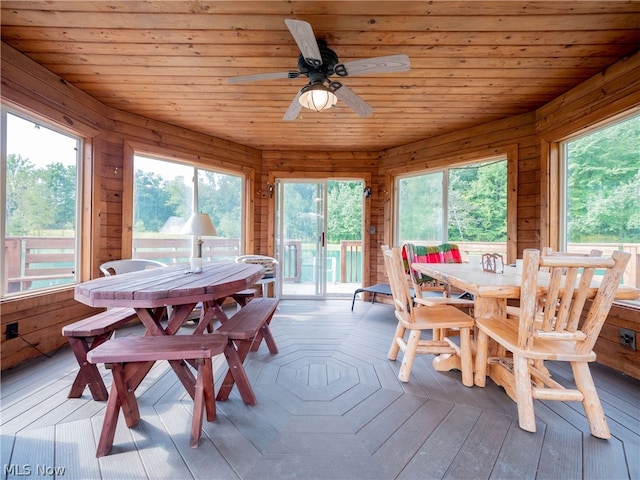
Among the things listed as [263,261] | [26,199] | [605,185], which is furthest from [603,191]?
[26,199]

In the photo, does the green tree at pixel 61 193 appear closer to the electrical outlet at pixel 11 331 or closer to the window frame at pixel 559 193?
the electrical outlet at pixel 11 331

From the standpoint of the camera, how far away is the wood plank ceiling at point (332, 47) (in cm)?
172

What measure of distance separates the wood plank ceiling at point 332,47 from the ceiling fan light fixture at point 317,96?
381 mm

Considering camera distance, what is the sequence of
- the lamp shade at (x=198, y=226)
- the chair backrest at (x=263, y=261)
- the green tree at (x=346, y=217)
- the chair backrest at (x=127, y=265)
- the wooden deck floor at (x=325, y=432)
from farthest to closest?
the green tree at (x=346, y=217) < the chair backrest at (x=263, y=261) < the chair backrest at (x=127, y=265) < the lamp shade at (x=198, y=226) < the wooden deck floor at (x=325, y=432)

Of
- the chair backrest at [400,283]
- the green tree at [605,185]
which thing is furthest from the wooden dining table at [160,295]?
the green tree at [605,185]

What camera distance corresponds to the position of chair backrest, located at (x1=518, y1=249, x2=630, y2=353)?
128 cm

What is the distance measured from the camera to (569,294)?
4.45 feet

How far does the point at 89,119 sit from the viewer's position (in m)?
2.74

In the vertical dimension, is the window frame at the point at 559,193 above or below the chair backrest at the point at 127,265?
above

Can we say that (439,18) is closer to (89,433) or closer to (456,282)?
(456,282)

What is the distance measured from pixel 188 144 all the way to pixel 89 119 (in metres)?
1.04

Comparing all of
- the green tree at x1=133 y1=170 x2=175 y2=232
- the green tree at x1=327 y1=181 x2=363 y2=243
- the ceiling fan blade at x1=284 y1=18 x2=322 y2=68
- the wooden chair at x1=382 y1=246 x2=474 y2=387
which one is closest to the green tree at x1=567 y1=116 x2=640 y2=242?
the wooden chair at x1=382 y1=246 x2=474 y2=387

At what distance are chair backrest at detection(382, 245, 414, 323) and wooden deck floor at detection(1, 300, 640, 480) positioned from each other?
46 centimetres

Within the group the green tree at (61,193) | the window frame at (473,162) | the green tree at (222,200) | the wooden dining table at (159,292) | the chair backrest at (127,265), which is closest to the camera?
the wooden dining table at (159,292)
